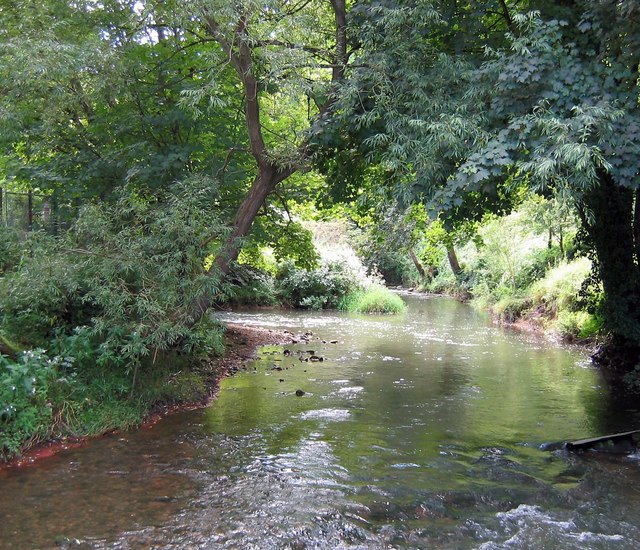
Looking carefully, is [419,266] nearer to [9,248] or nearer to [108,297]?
[9,248]

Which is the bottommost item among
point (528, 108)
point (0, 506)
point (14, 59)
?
point (0, 506)

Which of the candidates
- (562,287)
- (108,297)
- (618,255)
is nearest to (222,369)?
(108,297)

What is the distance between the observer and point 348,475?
20.4 feet

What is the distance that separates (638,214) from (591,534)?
8.54 m

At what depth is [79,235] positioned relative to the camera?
814 centimetres

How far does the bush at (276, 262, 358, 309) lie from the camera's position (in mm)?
24797

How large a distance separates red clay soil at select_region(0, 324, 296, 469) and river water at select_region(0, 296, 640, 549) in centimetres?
18

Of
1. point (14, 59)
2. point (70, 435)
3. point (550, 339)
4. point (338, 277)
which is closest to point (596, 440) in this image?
point (70, 435)

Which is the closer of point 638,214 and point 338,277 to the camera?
point 638,214

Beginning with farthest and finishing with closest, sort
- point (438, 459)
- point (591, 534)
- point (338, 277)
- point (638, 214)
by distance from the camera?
point (338, 277), point (638, 214), point (438, 459), point (591, 534)

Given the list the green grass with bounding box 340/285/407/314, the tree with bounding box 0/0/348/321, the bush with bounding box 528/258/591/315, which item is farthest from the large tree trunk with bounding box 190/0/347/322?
the green grass with bounding box 340/285/407/314

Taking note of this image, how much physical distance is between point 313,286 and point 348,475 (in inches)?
743

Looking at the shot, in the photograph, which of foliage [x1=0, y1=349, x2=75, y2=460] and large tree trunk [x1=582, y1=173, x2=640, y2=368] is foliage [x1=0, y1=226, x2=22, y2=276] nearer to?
foliage [x1=0, y1=349, x2=75, y2=460]

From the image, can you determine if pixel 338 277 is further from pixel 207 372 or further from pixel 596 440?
pixel 596 440
